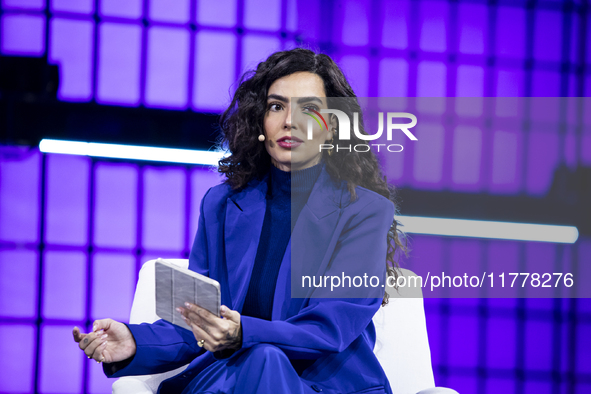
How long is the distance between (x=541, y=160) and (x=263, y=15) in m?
1.93

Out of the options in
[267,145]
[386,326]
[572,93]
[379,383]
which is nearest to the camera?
[379,383]

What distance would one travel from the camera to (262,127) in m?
1.98

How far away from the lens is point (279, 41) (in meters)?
3.23

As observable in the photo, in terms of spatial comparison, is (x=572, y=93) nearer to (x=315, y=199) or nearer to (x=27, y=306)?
(x=315, y=199)

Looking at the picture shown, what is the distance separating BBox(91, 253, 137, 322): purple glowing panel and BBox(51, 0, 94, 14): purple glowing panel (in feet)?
4.93

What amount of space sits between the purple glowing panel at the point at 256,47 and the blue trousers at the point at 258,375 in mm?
2195

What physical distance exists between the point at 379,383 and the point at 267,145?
0.90 meters

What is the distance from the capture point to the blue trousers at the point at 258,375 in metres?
1.32

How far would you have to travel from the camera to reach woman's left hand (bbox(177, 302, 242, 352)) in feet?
4.30

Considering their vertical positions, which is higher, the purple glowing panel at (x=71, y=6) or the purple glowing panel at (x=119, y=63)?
the purple glowing panel at (x=71, y=6)

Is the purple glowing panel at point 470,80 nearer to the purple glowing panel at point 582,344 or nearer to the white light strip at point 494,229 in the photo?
the white light strip at point 494,229

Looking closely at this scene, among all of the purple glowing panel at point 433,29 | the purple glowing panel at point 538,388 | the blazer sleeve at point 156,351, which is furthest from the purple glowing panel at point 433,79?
the blazer sleeve at point 156,351

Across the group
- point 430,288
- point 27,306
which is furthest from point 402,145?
point 27,306

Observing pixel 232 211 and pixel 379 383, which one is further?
pixel 232 211
